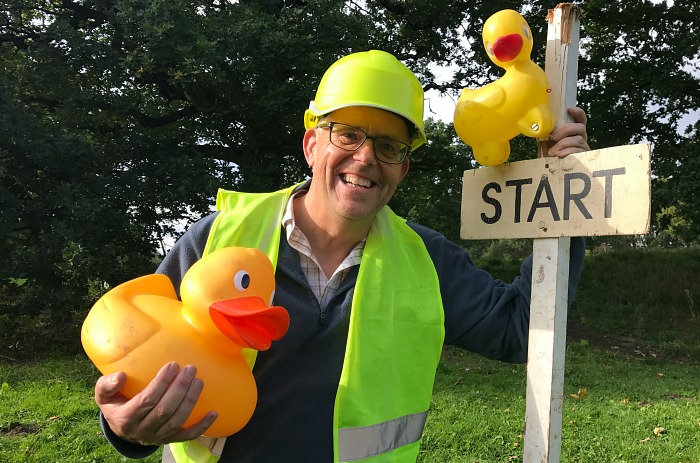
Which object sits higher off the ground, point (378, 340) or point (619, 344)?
point (378, 340)

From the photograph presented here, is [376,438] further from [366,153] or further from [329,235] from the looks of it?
[366,153]

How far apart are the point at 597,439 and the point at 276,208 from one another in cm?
455

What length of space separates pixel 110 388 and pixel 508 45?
178 centimetres

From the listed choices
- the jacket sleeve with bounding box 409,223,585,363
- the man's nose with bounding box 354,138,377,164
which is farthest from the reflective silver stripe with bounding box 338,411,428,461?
the man's nose with bounding box 354,138,377,164

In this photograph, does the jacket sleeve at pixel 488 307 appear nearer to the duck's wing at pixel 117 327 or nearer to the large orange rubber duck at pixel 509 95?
the large orange rubber duck at pixel 509 95

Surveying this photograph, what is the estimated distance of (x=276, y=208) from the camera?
2.18 meters

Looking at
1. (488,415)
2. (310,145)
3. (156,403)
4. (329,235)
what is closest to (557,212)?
(329,235)

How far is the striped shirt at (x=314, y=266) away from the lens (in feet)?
6.80

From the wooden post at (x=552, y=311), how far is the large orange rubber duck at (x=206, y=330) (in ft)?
3.42

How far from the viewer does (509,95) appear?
6.95 ft

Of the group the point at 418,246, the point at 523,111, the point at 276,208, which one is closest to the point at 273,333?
the point at 276,208

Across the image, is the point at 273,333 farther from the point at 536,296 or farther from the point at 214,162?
the point at 214,162

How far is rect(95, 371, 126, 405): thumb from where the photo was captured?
146 cm

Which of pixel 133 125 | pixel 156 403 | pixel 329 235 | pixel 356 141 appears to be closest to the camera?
pixel 156 403
